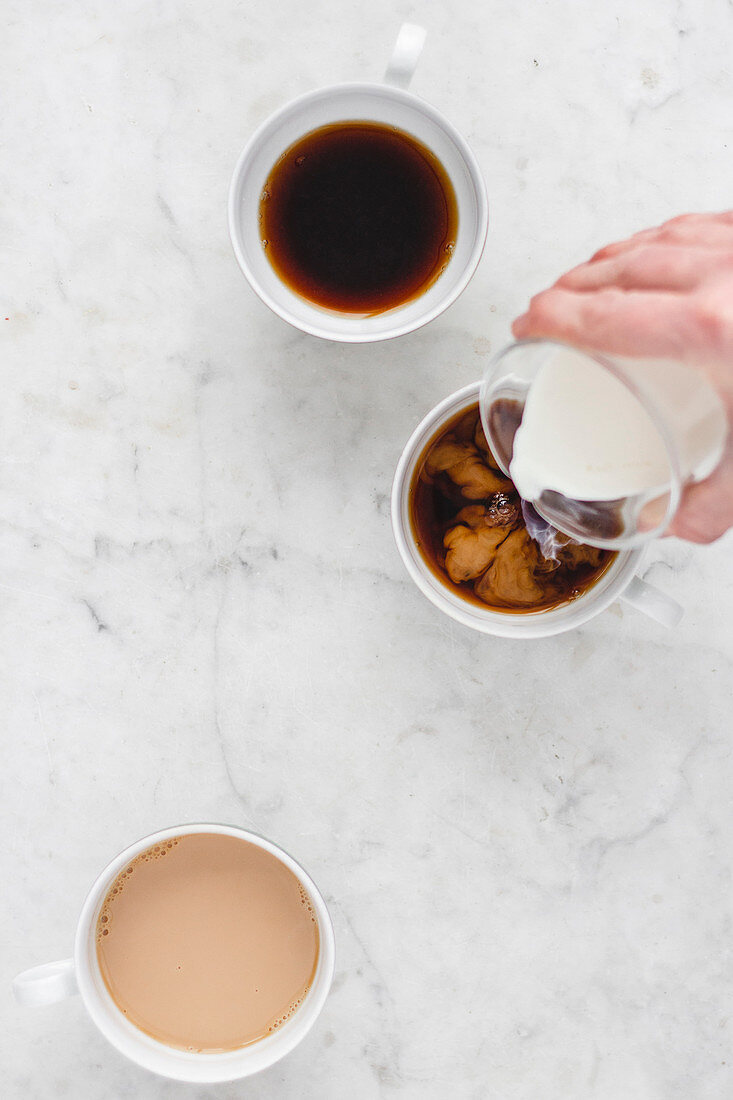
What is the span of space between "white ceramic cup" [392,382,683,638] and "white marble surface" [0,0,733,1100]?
3.6 inches

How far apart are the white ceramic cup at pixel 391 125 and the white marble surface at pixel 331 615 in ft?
0.15

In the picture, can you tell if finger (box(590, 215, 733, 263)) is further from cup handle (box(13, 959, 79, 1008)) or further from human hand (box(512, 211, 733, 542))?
cup handle (box(13, 959, 79, 1008))

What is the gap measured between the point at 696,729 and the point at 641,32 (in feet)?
2.33

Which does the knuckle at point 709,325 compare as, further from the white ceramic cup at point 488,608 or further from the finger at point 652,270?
the white ceramic cup at point 488,608

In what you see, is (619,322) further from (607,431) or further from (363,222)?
(363,222)

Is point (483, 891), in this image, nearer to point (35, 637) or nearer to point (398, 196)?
point (35, 637)

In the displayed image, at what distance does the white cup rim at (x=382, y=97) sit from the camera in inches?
32.9

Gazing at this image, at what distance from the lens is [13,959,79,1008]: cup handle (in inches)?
30.9

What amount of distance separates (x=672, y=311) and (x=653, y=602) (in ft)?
0.98

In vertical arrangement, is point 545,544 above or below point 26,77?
below

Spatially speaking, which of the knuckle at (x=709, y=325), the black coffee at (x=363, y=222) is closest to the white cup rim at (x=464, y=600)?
the black coffee at (x=363, y=222)

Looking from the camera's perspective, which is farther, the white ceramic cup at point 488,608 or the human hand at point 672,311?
the white ceramic cup at point 488,608

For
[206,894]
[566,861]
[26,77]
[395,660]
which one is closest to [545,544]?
[395,660]

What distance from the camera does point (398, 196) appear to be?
2.93 feet
